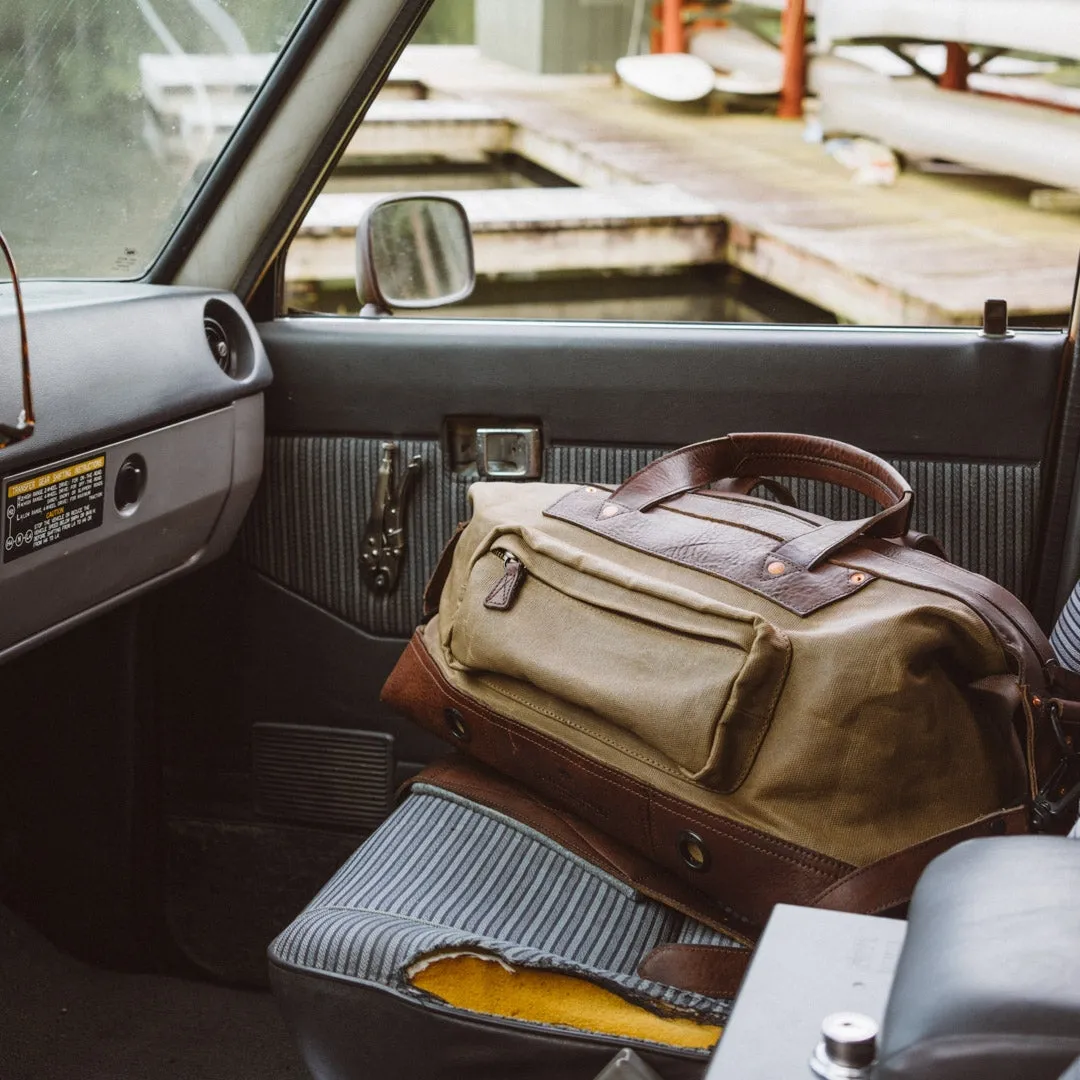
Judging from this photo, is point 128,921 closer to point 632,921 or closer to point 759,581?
point 632,921

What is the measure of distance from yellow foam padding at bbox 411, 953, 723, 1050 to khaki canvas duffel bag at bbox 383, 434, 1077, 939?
5.8 inches

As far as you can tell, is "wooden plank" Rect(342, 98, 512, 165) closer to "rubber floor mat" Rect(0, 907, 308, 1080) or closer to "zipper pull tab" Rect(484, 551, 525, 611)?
"zipper pull tab" Rect(484, 551, 525, 611)

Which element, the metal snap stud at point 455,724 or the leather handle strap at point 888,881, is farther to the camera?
the metal snap stud at point 455,724

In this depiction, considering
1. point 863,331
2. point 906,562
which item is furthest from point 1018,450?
point 906,562

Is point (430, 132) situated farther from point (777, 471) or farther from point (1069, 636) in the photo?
point (1069, 636)

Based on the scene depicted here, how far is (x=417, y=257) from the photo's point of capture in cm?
180

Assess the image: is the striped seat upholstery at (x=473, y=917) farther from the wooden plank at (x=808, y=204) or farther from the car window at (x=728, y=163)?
the wooden plank at (x=808, y=204)

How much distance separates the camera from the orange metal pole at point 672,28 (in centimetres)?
211

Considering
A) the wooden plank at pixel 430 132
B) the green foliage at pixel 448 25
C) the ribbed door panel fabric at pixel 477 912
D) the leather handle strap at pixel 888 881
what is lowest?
the ribbed door panel fabric at pixel 477 912

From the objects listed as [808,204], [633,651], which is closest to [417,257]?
[633,651]

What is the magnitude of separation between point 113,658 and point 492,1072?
2.99 feet

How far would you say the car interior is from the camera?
145cm

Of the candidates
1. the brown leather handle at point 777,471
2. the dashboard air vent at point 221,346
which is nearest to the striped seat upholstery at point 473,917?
the brown leather handle at point 777,471

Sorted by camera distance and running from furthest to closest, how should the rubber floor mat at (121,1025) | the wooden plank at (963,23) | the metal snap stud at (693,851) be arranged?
the wooden plank at (963,23) → the rubber floor mat at (121,1025) → the metal snap stud at (693,851)
